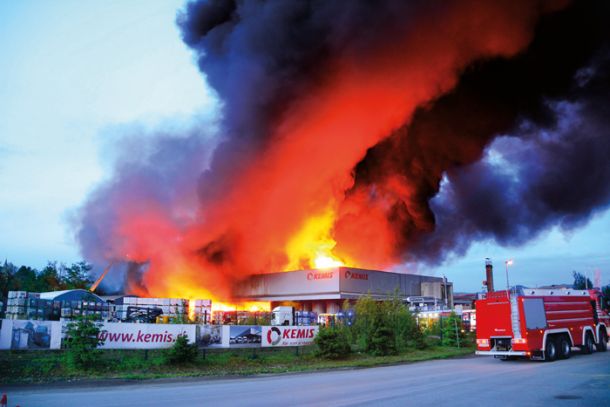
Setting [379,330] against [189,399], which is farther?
[379,330]

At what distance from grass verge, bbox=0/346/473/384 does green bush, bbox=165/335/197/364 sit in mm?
248

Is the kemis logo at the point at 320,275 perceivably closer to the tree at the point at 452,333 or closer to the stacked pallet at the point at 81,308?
the tree at the point at 452,333

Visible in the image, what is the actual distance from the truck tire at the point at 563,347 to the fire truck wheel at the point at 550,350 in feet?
1.45

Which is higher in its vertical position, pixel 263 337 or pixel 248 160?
pixel 248 160

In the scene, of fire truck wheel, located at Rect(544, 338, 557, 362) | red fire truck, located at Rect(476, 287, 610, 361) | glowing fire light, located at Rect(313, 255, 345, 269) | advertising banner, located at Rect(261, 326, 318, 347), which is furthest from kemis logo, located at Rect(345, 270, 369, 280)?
fire truck wheel, located at Rect(544, 338, 557, 362)

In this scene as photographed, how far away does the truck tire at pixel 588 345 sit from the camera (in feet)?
79.0

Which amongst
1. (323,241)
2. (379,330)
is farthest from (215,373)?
(323,241)

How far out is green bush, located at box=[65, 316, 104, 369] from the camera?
18.4 meters

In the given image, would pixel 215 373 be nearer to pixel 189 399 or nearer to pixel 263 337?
pixel 263 337

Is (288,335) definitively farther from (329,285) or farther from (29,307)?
(329,285)

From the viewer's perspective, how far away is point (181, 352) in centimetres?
2055

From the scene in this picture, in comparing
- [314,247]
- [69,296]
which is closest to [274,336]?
[69,296]

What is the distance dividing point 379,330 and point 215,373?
992 cm

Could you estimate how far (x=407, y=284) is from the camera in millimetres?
68500
